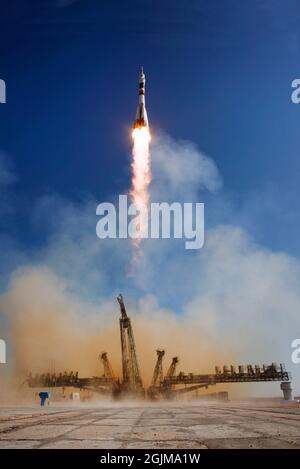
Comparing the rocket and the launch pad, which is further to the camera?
the launch pad

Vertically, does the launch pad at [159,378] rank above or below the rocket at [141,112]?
below

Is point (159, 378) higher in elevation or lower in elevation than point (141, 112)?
lower

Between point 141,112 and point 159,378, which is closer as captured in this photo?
point 141,112

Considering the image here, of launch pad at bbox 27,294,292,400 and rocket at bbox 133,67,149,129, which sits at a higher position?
rocket at bbox 133,67,149,129

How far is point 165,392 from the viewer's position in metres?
75.8

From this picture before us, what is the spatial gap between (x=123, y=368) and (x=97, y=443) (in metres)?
64.5

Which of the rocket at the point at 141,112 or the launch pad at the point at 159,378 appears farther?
the launch pad at the point at 159,378
